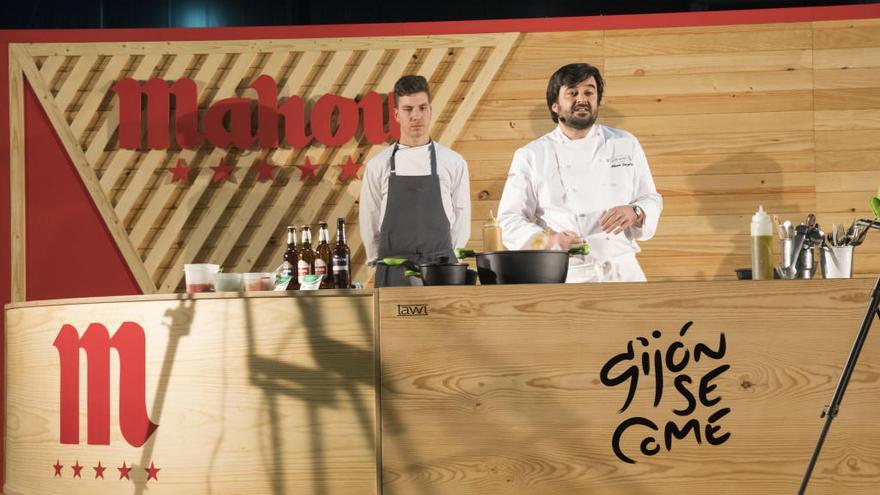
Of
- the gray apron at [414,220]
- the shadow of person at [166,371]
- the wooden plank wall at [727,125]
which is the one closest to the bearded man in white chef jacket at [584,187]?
the wooden plank wall at [727,125]

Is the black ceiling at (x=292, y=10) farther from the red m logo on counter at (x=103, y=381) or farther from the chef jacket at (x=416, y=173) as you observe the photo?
the red m logo on counter at (x=103, y=381)

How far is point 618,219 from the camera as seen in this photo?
4.61 m

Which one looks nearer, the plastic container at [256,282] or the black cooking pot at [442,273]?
the black cooking pot at [442,273]

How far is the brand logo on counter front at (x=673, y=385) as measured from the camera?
2561mm

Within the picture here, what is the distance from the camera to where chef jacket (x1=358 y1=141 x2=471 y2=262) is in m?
4.95

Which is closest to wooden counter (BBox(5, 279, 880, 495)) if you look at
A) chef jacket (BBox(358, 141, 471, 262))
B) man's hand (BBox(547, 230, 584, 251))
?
man's hand (BBox(547, 230, 584, 251))

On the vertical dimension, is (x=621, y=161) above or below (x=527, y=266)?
above

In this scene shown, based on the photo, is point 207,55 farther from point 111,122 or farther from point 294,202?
point 294,202

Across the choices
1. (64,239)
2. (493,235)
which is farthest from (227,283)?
(64,239)

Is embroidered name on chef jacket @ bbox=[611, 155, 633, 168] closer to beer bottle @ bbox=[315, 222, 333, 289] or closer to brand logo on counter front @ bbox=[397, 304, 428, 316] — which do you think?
beer bottle @ bbox=[315, 222, 333, 289]

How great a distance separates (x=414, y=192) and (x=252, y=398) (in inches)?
95.7

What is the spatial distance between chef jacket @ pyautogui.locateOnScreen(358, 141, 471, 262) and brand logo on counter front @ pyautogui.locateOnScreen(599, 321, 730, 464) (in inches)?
95.8

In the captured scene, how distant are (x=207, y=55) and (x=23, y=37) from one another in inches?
42.8

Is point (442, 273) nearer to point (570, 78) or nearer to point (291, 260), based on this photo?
point (291, 260)
